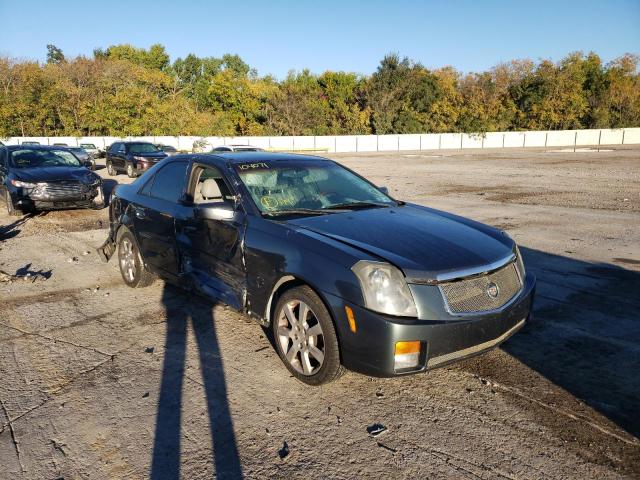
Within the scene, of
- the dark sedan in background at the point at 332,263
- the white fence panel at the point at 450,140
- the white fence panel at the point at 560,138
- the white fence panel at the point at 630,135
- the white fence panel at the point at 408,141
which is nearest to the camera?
the dark sedan in background at the point at 332,263

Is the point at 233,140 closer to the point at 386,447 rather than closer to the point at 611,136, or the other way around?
the point at 611,136


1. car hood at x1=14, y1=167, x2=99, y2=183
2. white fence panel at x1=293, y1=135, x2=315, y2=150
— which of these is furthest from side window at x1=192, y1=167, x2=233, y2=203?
white fence panel at x1=293, y1=135, x2=315, y2=150

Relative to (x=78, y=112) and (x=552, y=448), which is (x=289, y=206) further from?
(x=78, y=112)

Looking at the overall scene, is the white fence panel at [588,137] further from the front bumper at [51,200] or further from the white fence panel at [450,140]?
the front bumper at [51,200]

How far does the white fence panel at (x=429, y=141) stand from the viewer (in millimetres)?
60975

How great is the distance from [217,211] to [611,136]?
77.2m

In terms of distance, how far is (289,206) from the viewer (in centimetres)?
418

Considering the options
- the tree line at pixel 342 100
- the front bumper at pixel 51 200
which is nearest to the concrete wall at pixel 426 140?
the tree line at pixel 342 100

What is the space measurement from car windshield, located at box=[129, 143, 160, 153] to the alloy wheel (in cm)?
2077

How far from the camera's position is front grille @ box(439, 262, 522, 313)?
122 inches

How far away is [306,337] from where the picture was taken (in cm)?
342

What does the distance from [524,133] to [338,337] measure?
68236 millimetres

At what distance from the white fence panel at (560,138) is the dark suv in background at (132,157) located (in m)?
57.2

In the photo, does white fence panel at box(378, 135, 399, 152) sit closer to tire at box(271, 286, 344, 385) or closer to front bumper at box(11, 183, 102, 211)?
front bumper at box(11, 183, 102, 211)
